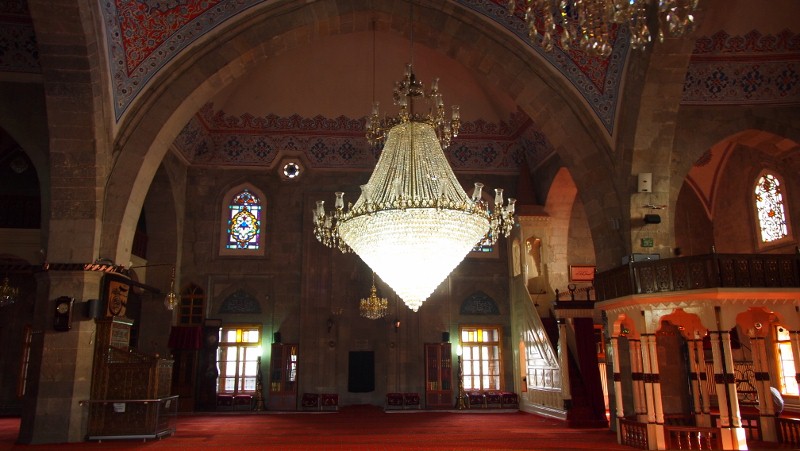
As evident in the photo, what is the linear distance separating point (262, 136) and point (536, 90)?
251 inches

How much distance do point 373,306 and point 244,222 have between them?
11.3ft

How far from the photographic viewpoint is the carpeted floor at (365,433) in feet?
22.8

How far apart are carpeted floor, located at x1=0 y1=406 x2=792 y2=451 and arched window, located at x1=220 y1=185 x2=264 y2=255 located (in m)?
3.37

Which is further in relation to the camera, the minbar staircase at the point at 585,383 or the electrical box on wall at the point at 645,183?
the minbar staircase at the point at 585,383

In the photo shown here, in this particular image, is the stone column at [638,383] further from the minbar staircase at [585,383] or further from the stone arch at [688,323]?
the minbar staircase at [585,383]

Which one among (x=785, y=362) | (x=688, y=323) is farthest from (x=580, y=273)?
(x=688, y=323)

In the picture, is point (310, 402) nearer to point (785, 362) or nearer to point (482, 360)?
point (482, 360)

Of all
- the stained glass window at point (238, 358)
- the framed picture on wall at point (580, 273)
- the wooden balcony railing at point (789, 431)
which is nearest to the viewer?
the wooden balcony railing at point (789, 431)

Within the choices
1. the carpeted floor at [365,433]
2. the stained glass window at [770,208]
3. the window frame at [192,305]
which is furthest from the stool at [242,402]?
the stained glass window at [770,208]

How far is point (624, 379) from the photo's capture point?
7484 millimetres

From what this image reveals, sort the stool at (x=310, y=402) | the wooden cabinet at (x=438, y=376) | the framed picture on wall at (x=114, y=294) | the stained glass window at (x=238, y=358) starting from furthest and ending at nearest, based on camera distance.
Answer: the stained glass window at (x=238, y=358), the wooden cabinet at (x=438, y=376), the stool at (x=310, y=402), the framed picture on wall at (x=114, y=294)

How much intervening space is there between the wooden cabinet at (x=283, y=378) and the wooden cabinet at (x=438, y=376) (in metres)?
2.62

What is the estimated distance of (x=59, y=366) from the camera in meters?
7.21

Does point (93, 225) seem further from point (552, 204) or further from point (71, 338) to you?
point (552, 204)
